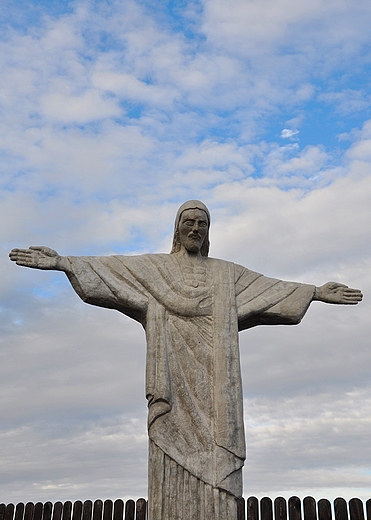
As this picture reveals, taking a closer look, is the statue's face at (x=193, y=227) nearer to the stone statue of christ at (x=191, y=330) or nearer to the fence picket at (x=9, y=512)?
the stone statue of christ at (x=191, y=330)

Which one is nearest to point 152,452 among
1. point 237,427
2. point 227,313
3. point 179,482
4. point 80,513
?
point 179,482

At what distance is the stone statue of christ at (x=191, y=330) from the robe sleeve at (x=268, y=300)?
0.6 inches

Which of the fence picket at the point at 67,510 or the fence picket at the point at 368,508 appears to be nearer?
the fence picket at the point at 368,508

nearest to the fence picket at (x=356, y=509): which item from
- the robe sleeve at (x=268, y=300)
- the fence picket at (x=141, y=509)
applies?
the fence picket at (x=141, y=509)

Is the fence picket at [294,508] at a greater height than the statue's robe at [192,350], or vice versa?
the statue's robe at [192,350]

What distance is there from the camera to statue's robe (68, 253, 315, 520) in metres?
7.05

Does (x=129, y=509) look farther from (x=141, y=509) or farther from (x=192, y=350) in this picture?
(x=192, y=350)

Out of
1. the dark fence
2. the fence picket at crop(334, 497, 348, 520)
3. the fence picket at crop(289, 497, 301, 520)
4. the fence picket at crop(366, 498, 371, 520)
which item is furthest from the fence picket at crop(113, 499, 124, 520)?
the fence picket at crop(366, 498, 371, 520)

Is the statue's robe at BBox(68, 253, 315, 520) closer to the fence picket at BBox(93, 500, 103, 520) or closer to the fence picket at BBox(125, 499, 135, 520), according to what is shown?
the fence picket at BBox(125, 499, 135, 520)

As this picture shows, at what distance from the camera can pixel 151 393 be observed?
288 inches

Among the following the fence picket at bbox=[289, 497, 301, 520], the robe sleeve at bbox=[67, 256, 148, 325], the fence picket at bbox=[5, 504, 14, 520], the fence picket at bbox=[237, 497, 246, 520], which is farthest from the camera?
the fence picket at bbox=[5, 504, 14, 520]

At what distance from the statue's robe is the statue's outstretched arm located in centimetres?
16

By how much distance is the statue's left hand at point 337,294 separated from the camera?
855cm

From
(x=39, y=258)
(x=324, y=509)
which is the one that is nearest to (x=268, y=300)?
(x=39, y=258)
